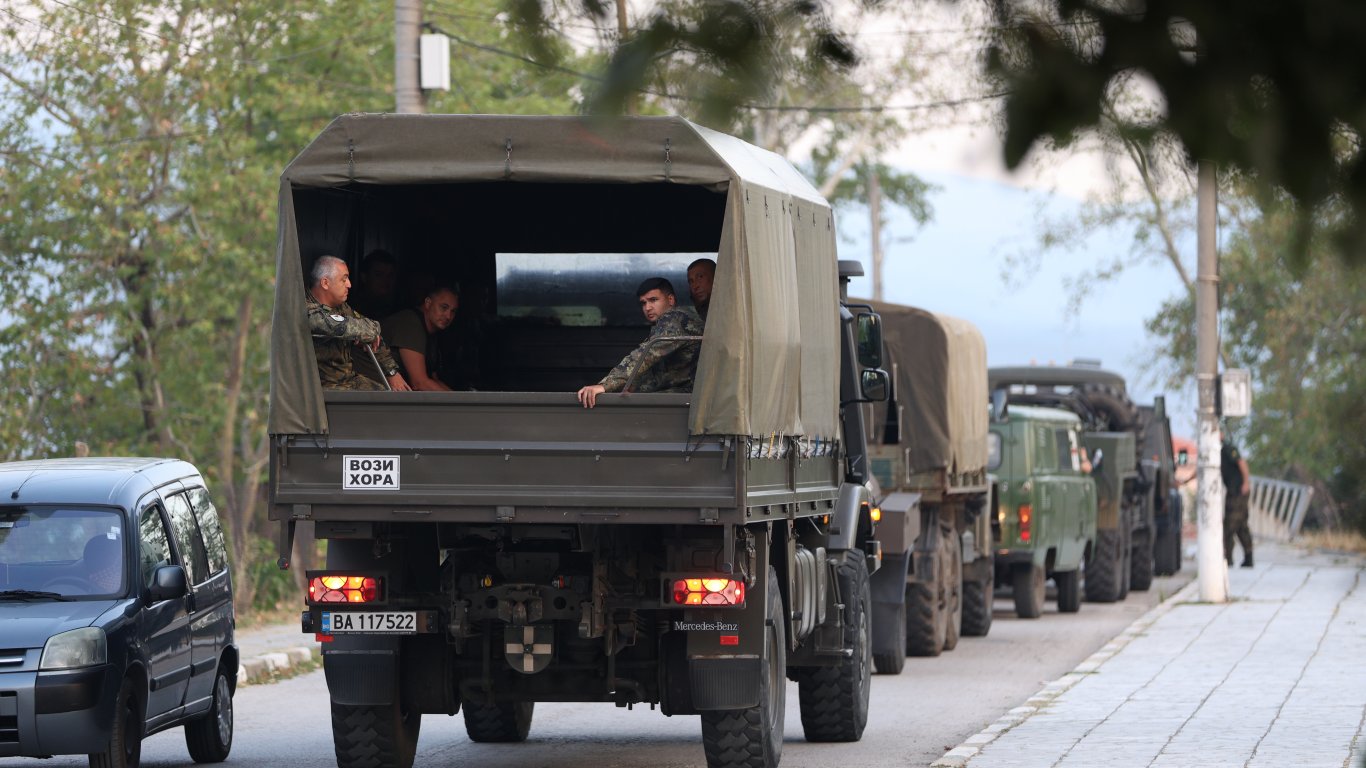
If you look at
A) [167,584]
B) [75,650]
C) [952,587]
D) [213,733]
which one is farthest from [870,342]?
[952,587]

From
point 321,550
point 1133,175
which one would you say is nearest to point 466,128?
point 1133,175

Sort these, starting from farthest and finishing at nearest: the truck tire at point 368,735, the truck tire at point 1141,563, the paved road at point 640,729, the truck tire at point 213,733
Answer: the truck tire at point 1141,563
the paved road at point 640,729
the truck tire at point 213,733
the truck tire at point 368,735

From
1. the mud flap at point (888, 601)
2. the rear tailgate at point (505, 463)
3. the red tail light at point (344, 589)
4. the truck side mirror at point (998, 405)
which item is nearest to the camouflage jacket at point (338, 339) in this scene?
the rear tailgate at point (505, 463)

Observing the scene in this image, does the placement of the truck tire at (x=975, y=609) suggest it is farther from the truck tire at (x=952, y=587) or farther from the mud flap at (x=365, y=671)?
the mud flap at (x=365, y=671)

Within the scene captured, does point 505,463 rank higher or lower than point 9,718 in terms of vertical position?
higher

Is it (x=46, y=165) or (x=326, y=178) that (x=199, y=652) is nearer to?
(x=326, y=178)

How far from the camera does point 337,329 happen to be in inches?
394

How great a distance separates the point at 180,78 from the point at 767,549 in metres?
18.1

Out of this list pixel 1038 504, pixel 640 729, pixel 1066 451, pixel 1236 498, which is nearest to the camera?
pixel 640 729

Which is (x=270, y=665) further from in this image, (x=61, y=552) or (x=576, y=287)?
(x=61, y=552)

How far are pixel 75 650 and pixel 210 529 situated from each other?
7.49ft

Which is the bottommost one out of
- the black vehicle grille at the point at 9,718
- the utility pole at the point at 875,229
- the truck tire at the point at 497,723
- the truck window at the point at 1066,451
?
the truck tire at the point at 497,723

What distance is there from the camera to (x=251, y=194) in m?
25.6

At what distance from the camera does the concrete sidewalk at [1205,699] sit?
11078 millimetres
